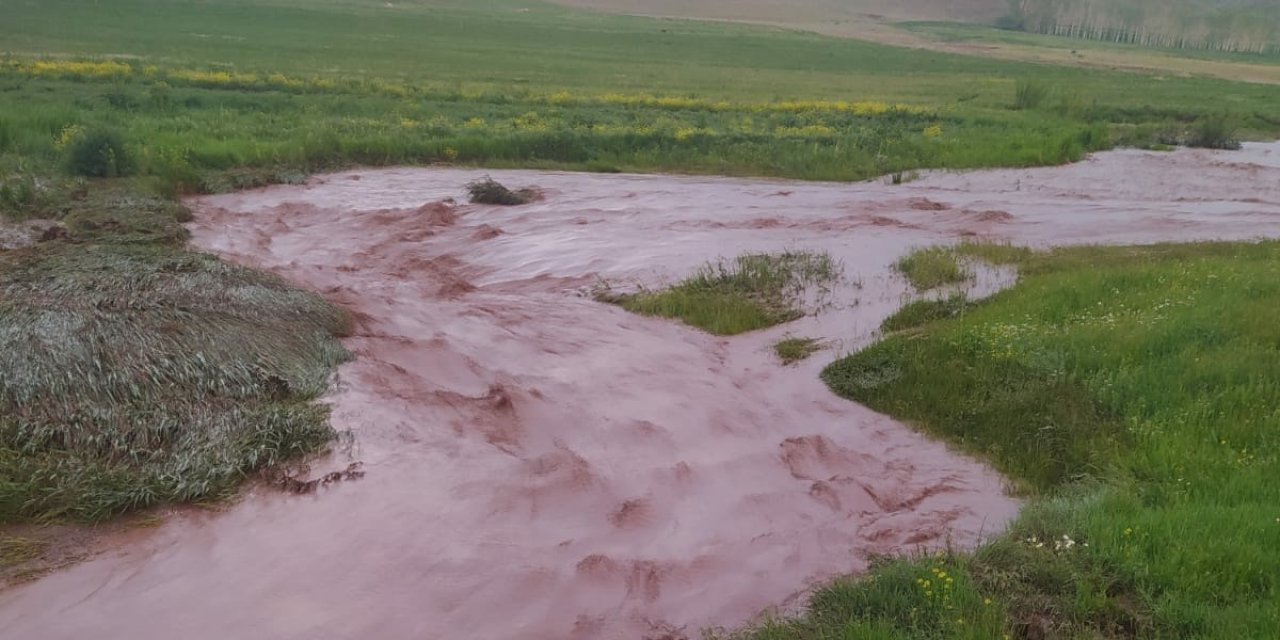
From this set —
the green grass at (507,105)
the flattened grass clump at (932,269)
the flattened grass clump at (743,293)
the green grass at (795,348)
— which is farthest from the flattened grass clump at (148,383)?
the green grass at (507,105)

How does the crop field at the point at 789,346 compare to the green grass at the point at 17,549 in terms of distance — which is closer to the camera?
the crop field at the point at 789,346

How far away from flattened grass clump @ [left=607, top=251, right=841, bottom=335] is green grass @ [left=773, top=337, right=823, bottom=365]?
62 centimetres

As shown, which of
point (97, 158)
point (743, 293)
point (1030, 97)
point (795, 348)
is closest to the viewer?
point (795, 348)

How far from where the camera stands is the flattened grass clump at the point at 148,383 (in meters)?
6.06

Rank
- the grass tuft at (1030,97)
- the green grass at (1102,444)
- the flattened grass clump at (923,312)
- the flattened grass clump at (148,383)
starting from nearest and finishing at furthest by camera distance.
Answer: the green grass at (1102,444) → the flattened grass clump at (148,383) → the flattened grass clump at (923,312) → the grass tuft at (1030,97)

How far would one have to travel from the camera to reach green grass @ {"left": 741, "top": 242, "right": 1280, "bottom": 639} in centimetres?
457

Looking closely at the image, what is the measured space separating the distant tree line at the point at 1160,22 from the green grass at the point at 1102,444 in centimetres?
9853

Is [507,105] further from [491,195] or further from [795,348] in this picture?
[795,348]

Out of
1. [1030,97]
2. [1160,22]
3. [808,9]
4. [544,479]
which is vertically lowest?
[544,479]

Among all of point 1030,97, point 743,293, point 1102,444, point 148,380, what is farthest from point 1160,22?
point 148,380

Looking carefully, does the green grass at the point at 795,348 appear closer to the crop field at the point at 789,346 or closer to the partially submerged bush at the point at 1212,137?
the crop field at the point at 789,346

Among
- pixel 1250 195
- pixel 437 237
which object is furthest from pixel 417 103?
pixel 1250 195

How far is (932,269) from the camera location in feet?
37.0

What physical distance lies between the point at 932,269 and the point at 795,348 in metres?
2.88
